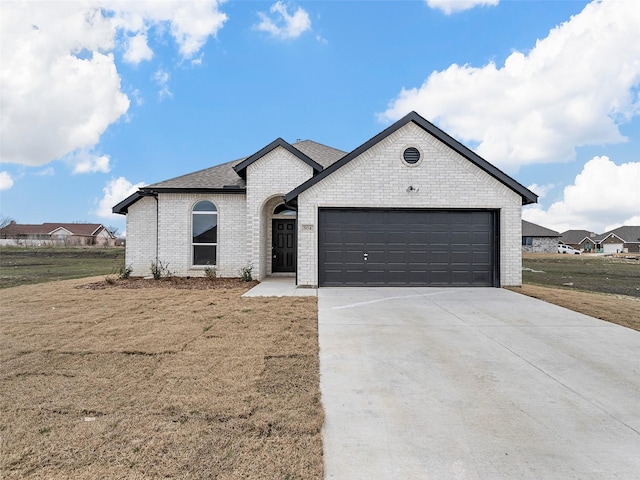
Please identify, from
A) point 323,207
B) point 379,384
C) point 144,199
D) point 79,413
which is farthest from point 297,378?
point 144,199

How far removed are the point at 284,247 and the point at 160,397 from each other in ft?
37.1

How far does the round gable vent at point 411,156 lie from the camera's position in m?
11.4

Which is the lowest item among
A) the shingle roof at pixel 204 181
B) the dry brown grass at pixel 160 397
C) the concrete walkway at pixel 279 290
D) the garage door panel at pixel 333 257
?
the dry brown grass at pixel 160 397

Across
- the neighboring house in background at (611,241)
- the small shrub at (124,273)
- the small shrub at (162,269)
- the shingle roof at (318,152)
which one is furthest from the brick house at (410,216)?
the neighboring house in background at (611,241)

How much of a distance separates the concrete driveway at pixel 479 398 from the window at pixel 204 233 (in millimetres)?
7924

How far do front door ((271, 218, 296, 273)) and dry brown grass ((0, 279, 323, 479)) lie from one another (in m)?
7.60

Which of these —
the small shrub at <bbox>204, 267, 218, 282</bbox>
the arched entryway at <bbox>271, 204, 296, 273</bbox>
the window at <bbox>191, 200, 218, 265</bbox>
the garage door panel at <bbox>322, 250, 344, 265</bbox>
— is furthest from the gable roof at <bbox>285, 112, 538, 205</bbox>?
the small shrub at <bbox>204, 267, 218, 282</bbox>

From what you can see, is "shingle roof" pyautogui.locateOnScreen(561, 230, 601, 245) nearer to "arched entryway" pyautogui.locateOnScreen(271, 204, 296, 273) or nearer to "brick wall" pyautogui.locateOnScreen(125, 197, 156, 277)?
"arched entryway" pyautogui.locateOnScreen(271, 204, 296, 273)

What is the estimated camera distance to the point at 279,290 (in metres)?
10.7

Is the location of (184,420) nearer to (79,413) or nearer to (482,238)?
(79,413)

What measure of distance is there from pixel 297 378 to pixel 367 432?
1.28 meters

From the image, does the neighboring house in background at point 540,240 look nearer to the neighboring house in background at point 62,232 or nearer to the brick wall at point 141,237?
the brick wall at point 141,237

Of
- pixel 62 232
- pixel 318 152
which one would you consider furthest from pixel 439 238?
pixel 62 232

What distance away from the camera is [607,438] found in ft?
10.2
